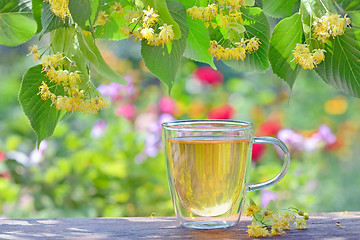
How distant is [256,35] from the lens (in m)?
0.50

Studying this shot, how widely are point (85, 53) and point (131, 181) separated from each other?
1.18 meters

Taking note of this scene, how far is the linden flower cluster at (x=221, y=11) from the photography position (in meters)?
0.43

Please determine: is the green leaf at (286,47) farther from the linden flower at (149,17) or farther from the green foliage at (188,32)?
the linden flower at (149,17)

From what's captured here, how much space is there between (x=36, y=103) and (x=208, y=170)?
7.8 inches

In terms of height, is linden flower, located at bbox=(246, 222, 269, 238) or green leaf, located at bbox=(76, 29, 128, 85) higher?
green leaf, located at bbox=(76, 29, 128, 85)

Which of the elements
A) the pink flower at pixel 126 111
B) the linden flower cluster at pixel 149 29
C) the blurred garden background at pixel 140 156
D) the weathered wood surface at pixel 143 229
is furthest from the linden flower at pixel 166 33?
the pink flower at pixel 126 111

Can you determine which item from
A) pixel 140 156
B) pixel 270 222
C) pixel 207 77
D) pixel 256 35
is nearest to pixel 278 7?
pixel 256 35

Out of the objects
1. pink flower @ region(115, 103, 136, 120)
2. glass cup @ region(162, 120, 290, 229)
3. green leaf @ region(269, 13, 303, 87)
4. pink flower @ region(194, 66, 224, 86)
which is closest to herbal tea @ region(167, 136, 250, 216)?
glass cup @ region(162, 120, 290, 229)

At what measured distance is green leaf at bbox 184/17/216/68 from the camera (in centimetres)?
49

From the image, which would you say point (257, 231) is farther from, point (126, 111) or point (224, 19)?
point (126, 111)

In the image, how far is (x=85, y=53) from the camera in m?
0.45

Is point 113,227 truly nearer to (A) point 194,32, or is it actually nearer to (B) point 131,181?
(A) point 194,32

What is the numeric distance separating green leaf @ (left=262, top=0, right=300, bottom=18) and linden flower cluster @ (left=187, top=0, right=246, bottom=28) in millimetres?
49

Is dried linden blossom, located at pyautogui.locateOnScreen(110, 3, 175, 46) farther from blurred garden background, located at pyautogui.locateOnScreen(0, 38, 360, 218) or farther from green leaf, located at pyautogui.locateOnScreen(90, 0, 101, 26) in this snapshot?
blurred garden background, located at pyautogui.locateOnScreen(0, 38, 360, 218)
